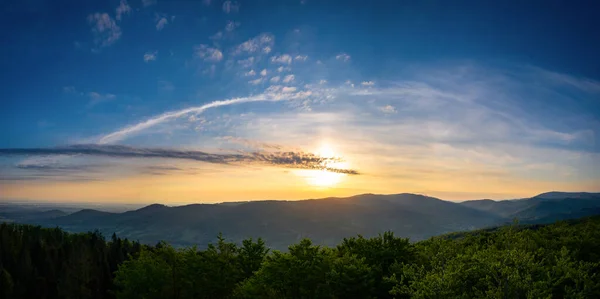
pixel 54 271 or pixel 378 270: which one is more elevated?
pixel 378 270

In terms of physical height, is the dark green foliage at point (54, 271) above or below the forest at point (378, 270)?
below

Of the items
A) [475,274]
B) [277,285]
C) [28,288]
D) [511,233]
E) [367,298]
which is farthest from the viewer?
[28,288]

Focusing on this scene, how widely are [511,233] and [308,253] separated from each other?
30359mm

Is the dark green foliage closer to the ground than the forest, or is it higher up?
closer to the ground

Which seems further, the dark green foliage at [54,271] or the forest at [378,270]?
the dark green foliage at [54,271]

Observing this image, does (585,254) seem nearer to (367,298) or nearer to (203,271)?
(367,298)

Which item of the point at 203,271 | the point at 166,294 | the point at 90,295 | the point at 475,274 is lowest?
the point at 90,295

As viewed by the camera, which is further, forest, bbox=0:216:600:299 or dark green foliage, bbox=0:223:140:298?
dark green foliage, bbox=0:223:140:298

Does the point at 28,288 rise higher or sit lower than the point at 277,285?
lower

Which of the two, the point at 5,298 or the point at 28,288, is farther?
the point at 28,288

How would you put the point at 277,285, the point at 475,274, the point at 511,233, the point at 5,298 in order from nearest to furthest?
1. the point at 475,274
2. the point at 277,285
3. the point at 511,233
4. the point at 5,298

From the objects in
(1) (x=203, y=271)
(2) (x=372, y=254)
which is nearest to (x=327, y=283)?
(2) (x=372, y=254)

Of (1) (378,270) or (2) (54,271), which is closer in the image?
(1) (378,270)

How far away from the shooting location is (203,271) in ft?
204
